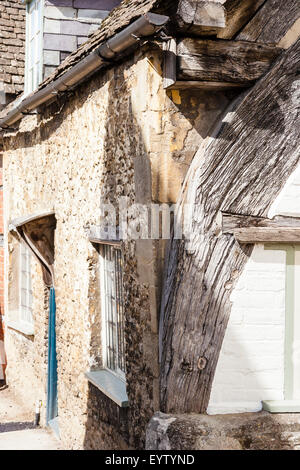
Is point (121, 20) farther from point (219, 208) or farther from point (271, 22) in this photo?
point (219, 208)

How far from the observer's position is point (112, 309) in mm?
6141

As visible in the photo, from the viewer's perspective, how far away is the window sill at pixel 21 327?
Answer: 901cm

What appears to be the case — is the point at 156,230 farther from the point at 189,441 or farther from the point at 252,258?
the point at 189,441

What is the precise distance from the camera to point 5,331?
1049cm

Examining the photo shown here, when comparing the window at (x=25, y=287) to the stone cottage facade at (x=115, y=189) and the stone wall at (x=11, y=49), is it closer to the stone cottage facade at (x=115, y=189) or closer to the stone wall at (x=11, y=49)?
the stone cottage facade at (x=115, y=189)

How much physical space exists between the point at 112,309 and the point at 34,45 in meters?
4.23

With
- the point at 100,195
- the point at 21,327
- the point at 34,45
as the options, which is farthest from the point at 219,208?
the point at 21,327

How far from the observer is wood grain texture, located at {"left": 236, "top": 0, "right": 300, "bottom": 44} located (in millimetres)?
4574

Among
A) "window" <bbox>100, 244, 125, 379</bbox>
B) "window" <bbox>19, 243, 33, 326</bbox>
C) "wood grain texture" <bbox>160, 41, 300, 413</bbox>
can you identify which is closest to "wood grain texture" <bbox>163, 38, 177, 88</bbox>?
"wood grain texture" <bbox>160, 41, 300, 413</bbox>

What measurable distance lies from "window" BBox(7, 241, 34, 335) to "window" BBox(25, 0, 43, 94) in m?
2.51

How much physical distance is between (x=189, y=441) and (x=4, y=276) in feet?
21.6

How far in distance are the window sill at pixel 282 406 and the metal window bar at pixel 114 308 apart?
5.41ft

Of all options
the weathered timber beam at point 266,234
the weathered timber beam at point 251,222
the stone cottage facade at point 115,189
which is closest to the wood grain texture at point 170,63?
the stone cottage facade at point 115,189

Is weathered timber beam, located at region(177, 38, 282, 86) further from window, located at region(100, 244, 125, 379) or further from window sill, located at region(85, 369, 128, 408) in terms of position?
window sill, located at region(85, 369, 128, 408)
